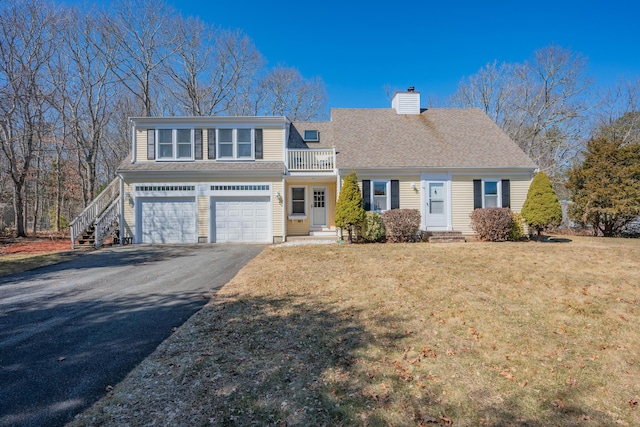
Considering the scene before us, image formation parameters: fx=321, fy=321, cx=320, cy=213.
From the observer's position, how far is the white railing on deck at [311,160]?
14.2 metres

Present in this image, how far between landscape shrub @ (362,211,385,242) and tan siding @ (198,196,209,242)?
674cm

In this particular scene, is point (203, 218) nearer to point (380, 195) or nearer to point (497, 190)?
point (380, 195)

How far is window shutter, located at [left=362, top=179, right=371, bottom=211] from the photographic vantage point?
528 inches

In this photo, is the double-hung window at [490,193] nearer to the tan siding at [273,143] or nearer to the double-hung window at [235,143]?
the tan siding at [273,143]

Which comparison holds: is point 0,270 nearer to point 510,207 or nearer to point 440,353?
point 440,353

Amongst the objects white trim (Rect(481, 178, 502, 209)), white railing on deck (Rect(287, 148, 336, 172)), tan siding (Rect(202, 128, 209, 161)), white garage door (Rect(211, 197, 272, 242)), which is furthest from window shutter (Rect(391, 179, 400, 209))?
tan siding (Rect(202, 128, 209, 161))

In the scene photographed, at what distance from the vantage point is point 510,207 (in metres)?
13.6

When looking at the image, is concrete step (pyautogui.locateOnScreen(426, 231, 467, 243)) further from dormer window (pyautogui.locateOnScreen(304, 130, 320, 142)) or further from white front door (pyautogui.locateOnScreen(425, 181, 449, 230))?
dormer window (pyautogui.locateOnScreen(304, 130, 320, 142))

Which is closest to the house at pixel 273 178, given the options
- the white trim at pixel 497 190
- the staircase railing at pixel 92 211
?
the white trim at pixel 497 190

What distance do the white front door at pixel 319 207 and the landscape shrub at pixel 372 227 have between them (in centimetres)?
306

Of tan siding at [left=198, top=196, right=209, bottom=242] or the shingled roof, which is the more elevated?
the shingled roof

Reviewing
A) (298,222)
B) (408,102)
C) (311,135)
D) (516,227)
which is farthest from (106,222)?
(516,227)

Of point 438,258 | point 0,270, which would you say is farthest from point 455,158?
point 0,270

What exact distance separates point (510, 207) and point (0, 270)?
57.1 feet
